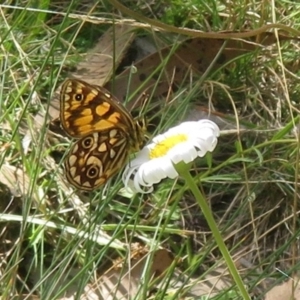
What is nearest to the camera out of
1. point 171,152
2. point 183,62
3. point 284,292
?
point 171,152

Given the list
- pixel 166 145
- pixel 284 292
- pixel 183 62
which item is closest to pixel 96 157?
pixel 166 145

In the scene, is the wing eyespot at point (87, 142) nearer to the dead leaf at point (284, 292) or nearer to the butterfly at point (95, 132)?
the butterfly at point (95, 132)

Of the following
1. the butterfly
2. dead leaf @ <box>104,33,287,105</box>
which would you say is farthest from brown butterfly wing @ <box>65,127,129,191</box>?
dead leaf @ <box>104,33,287,105</box>

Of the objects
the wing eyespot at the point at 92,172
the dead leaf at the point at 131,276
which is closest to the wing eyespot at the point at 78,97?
the wing eyespot at the point at 92,172

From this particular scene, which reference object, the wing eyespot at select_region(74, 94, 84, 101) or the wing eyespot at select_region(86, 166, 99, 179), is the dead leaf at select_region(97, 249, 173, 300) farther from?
the wing eyespot at select_region(74, 94, 84, 101)

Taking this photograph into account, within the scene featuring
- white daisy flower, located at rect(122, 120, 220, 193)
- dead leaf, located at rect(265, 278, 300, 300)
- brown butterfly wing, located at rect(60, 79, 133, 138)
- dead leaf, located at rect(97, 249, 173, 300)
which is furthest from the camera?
dead leaf, located at rect(97, 249, 173, 300)

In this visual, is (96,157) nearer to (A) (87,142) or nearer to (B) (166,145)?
(A) (87,142)

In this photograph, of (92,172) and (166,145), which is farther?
(92,172)
